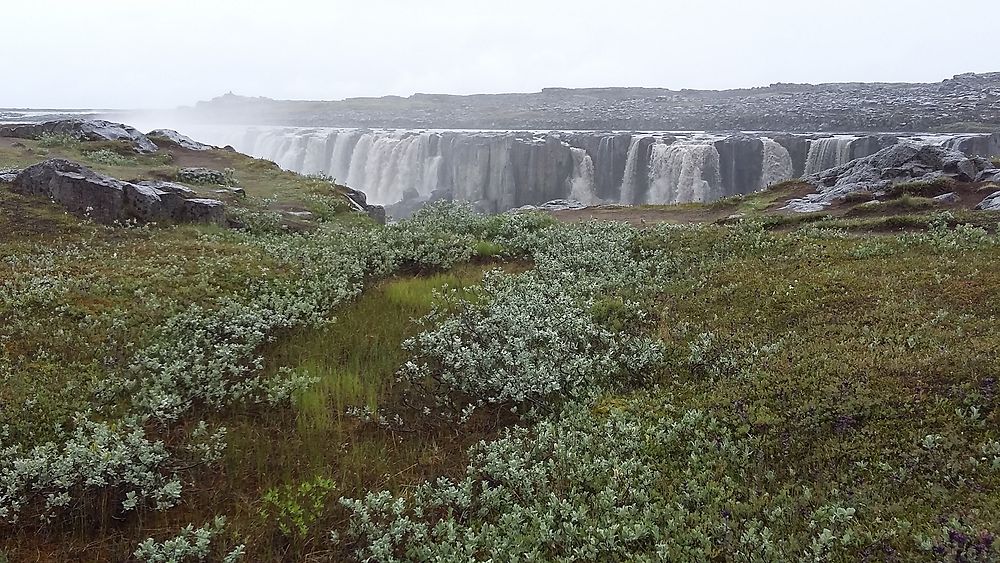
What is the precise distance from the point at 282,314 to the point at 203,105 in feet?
560

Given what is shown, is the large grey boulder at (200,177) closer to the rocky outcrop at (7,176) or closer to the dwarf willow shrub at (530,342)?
the rocky outcrop at (7,176)

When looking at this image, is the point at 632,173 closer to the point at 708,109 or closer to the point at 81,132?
the point at 81,132

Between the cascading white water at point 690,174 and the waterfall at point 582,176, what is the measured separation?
6.56 meters

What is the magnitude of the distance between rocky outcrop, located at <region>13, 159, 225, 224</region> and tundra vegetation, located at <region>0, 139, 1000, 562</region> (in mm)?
3487

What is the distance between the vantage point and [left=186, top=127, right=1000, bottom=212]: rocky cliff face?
43.0m

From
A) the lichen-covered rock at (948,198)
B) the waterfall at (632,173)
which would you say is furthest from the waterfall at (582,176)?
the lichen-covered rock at (948,198)

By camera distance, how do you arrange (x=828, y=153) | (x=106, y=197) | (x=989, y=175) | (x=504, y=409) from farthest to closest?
(x=828, y=153) → (x=989, y=175) → (x=106, y=197) → (x=504, y=409)

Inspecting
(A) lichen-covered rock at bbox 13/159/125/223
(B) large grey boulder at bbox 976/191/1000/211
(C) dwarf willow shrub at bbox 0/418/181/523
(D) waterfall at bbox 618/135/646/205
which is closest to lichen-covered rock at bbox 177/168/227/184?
(A) lichen-covered rock at bbox 13/159/125/223

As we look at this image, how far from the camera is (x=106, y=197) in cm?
1519

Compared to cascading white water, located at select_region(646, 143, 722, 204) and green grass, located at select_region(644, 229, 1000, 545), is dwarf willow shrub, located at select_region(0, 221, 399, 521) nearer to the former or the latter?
green grass, located at select_region(644, 229, 1000, 545)

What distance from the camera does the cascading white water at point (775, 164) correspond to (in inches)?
1687

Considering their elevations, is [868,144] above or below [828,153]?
above

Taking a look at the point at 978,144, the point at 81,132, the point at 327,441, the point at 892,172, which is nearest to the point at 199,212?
the point at 327,441

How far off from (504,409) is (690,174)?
39.7 meters
